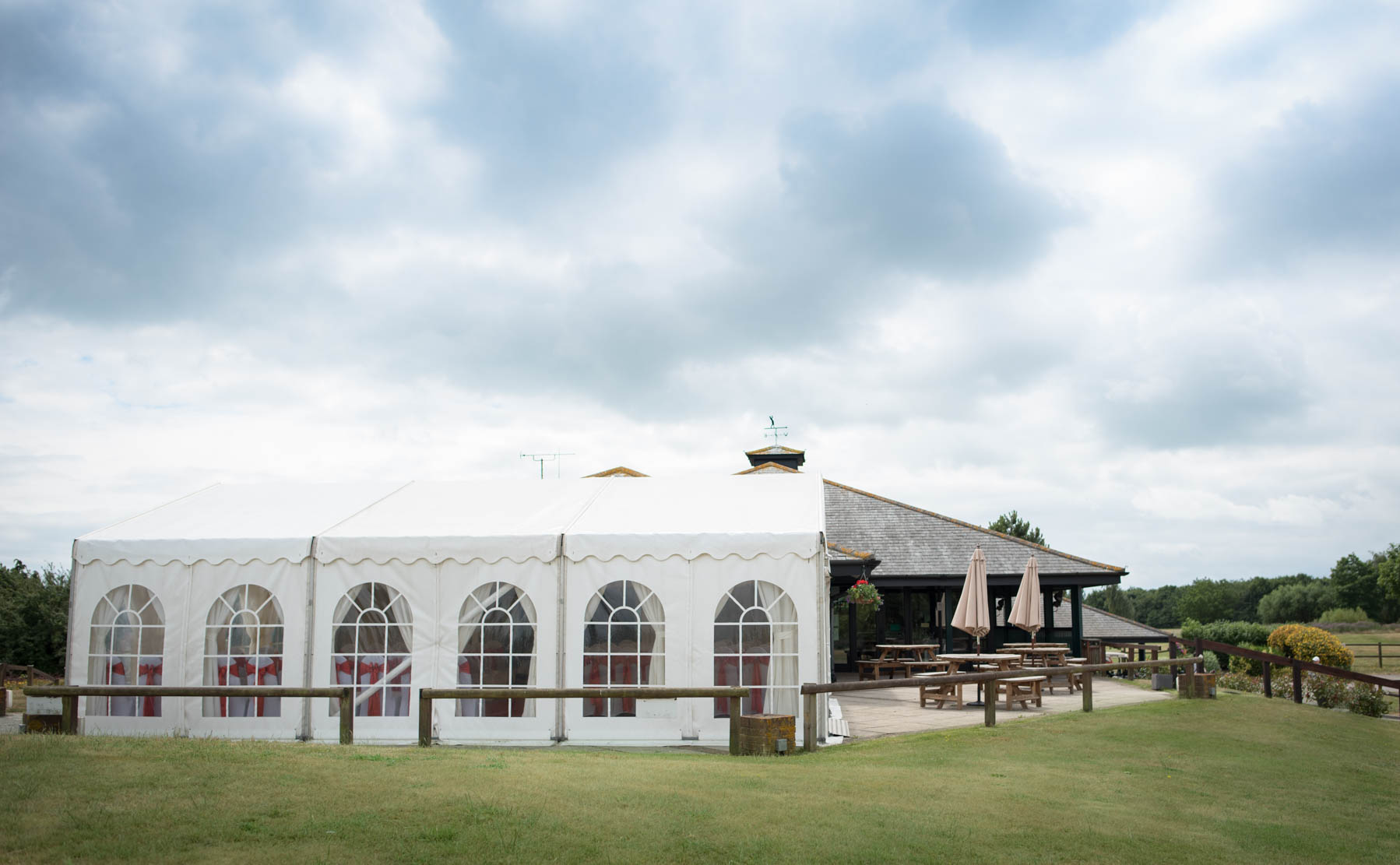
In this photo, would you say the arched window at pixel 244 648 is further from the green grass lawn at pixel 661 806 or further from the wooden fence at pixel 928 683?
the wooden fence at pixel 928 683

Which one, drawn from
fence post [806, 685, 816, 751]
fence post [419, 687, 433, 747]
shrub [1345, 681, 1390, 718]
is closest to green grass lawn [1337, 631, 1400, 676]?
shrub [1345, 681, 1390, 718]

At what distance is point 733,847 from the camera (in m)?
5.88

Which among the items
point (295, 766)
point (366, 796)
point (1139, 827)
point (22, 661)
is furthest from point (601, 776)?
point (22, 661)

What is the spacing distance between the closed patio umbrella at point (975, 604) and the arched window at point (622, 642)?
674 cm

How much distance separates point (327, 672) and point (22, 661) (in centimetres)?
2290

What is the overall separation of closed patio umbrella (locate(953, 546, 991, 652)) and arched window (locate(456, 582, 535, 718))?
7.78 metres

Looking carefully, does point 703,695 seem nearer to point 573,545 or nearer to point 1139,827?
point 573,545

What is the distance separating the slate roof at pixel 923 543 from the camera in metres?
21.5

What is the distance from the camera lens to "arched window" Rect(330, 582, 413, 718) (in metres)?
11.5

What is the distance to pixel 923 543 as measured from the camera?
22.8 metres

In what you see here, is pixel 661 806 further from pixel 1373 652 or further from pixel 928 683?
pixel 1373 652

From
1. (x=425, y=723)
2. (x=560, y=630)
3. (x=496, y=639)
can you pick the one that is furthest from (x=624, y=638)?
(x=425, y=723)

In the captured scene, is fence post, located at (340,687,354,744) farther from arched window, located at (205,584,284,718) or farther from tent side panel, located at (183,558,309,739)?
arched window, located at (205,584,284,718)

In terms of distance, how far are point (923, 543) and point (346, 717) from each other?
15561 mm
